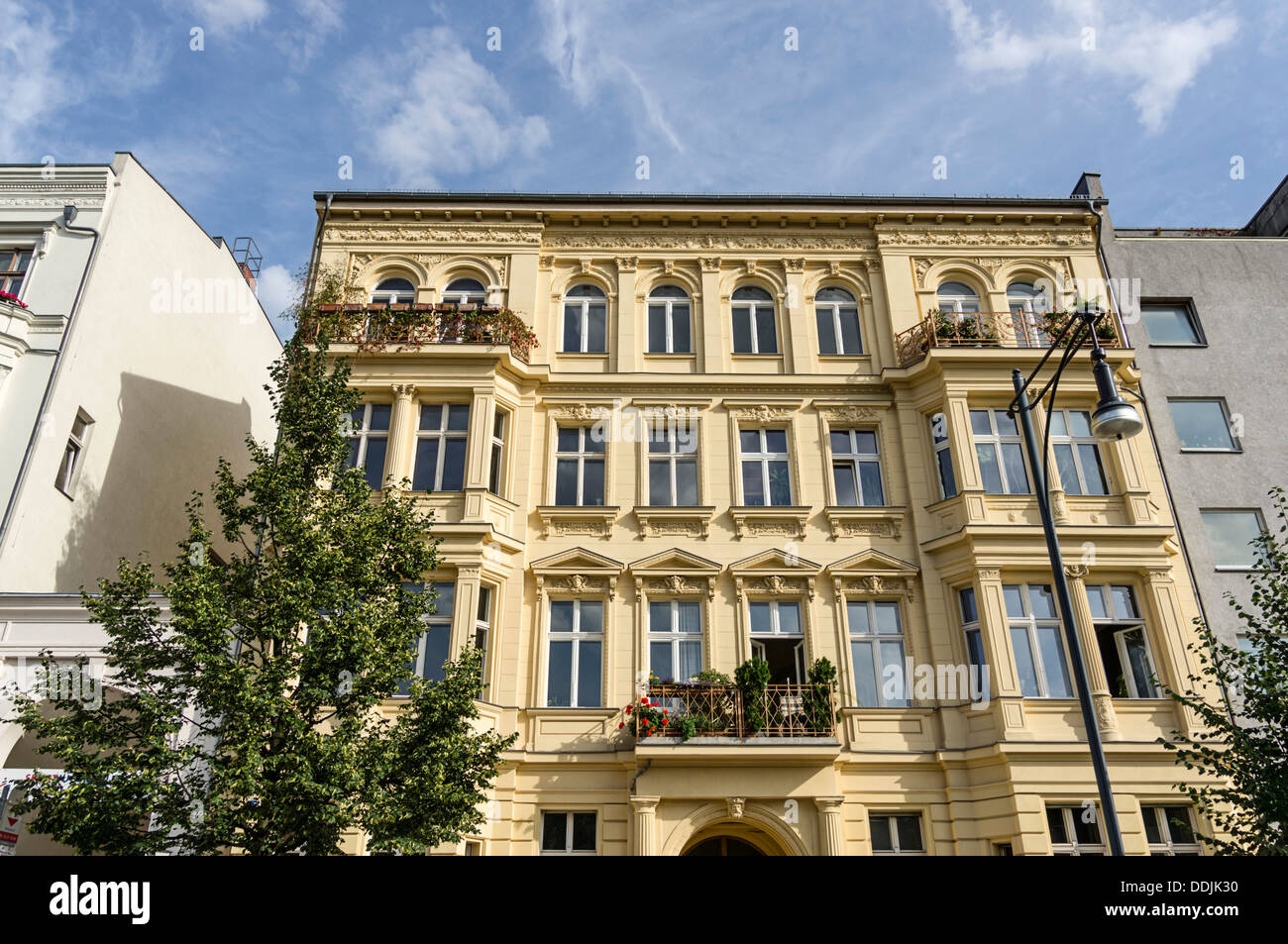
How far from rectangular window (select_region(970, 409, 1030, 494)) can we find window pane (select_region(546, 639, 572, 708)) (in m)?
9.14

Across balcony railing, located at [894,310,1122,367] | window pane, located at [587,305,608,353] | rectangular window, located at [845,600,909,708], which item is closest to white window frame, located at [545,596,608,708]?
rectangular window, located at [845,600,909,708]

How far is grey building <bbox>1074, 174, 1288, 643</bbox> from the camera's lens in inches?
726

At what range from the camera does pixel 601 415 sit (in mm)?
19594

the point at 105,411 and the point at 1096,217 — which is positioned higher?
the point at 1096,217

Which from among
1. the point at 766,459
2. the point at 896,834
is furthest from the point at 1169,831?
the point at 766,459

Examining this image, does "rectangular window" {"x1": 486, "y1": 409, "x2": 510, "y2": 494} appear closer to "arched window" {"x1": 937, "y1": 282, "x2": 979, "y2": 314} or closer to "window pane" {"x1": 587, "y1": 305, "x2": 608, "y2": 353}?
"window pane" {"x1": 587, "y1": 305, "x2": 608, "y2": 353}

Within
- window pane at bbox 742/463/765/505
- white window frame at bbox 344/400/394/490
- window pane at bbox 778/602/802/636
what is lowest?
window pane at bbox 778/602/802/636

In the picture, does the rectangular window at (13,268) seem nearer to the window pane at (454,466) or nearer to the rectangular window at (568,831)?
the window pane at (454,466)

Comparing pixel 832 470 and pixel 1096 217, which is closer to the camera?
pixel 832 470

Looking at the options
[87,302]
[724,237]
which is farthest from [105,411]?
[724,237]

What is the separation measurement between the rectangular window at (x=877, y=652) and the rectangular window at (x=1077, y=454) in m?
4.59

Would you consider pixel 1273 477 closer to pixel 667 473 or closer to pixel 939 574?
pixel 939 574
